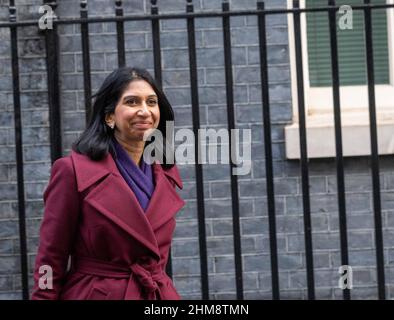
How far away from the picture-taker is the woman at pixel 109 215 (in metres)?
3.77

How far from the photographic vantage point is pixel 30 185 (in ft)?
20.7

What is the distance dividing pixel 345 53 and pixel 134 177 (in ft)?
10.2

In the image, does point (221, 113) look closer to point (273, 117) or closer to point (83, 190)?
point (273, 117)

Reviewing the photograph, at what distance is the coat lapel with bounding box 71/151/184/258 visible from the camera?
377cm

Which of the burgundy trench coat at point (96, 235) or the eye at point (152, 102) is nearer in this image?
the burgundy trench coat at point (96, 235)

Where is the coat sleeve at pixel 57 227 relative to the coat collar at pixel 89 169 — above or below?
below

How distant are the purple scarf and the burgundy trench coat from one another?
50 millimetres

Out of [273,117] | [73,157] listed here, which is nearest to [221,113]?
[273,117]

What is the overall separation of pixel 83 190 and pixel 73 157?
6.5 inches

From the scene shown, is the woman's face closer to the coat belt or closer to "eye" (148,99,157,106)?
"eye" (148,99,157,106)

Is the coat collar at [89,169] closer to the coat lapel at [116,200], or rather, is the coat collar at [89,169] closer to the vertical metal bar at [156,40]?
the coat lapel at [116,200]

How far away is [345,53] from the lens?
6.58 m

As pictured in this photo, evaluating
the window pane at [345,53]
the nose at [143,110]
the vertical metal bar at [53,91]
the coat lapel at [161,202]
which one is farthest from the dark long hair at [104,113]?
the window pane at [345,53]

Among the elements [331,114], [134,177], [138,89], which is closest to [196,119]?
Answer: [138,89]
